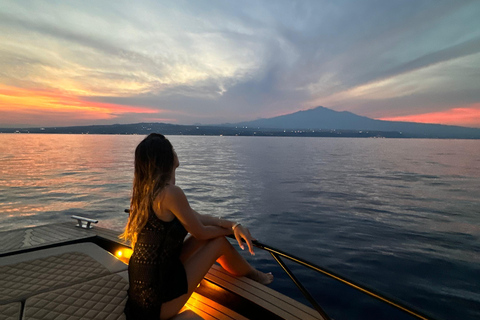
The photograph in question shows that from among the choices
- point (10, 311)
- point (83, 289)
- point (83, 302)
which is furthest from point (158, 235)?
point (10, 311)

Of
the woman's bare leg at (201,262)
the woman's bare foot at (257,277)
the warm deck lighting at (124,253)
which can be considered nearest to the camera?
the woman's bare leg at (201,262)

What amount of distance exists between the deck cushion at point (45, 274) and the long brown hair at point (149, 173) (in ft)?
4.53

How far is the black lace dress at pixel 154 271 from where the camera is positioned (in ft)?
9.00

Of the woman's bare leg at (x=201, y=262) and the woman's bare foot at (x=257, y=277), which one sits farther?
the woman's bare foot at (x=257, y=277)

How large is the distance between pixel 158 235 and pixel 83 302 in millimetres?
1159

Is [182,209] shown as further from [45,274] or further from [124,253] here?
[124,253]

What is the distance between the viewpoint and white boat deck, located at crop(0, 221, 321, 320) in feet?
9.61

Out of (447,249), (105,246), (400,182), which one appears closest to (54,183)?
(105,246)

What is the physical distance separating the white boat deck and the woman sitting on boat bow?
35 cm

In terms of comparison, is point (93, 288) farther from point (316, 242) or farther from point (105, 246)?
point (316, 242)

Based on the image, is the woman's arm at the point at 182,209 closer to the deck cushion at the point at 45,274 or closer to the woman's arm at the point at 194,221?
the woman's arm at the point at 194,221

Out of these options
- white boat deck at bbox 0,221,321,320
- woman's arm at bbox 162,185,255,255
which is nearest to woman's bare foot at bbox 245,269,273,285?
white boat deck at bbox 0,221,321,320

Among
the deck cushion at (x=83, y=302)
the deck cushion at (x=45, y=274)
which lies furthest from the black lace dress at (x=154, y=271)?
the deck cushion at (x=45, y=274)

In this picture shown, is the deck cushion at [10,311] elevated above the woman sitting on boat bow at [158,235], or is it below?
below
